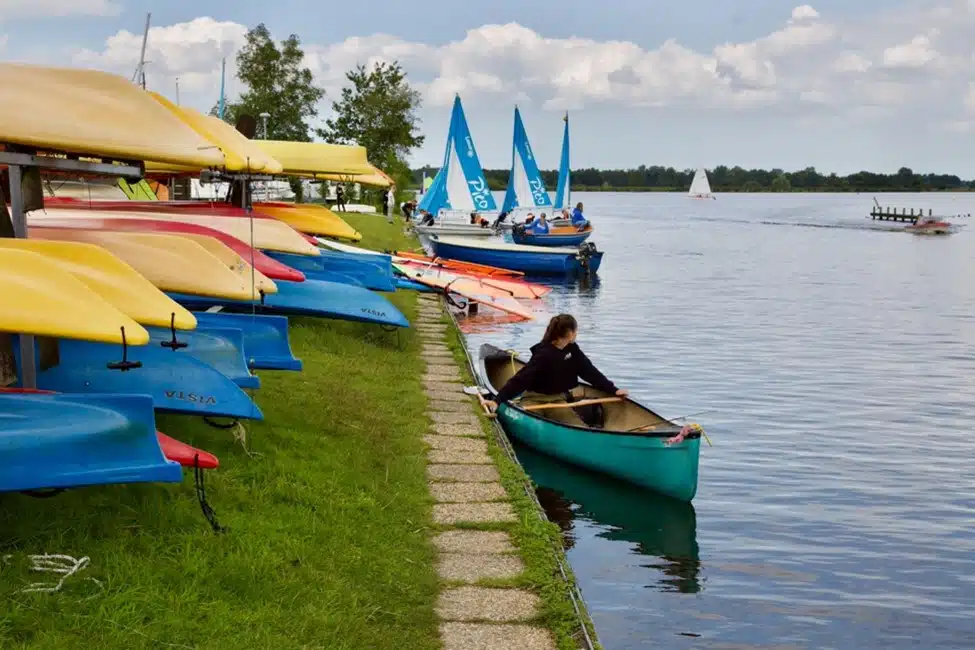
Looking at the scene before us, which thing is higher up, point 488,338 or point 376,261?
point 376,261

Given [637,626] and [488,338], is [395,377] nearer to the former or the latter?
[637,626]

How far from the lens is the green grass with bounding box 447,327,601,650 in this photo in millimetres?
6891

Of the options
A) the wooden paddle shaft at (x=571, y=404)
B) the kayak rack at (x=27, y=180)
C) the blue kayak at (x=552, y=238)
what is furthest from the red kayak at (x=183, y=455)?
the blue kayak at (x=552, y=238)

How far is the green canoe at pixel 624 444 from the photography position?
11.8 meters

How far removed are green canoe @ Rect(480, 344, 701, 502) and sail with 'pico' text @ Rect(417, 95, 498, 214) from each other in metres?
35.2

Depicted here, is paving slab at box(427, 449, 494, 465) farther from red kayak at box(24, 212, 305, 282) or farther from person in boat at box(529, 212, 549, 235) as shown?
person in boat at box(529, 212, 549, 235)

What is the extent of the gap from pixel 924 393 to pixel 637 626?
42.1 ft

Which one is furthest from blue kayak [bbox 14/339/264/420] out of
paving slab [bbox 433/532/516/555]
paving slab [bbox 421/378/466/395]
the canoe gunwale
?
paving slab [bbox 421/378/466/395]

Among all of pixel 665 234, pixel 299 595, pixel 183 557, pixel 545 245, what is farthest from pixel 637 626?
pixel 665 234

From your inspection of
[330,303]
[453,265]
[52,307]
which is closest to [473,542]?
[52,307]

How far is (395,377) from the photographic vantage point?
48.9 feet

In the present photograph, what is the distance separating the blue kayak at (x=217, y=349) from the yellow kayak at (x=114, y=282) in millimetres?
1420

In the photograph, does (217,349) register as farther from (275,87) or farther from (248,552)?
(275,87)

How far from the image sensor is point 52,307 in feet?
22.1
